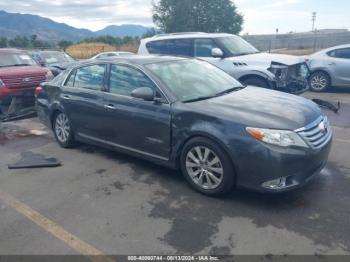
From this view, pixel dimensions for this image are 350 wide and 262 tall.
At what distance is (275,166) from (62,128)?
3.95 meters

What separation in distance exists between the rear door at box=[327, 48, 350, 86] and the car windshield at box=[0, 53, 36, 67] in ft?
29.3

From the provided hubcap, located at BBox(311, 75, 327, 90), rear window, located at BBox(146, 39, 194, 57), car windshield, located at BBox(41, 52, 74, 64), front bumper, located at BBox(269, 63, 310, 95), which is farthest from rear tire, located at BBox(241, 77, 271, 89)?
car windshield, located at BBox(41, 52, 74, 64)

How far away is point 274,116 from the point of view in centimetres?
400

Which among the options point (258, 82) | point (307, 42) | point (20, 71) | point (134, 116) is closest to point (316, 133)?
point (134, 116)

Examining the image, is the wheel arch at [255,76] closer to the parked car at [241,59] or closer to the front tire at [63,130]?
the parked car at [241,59]

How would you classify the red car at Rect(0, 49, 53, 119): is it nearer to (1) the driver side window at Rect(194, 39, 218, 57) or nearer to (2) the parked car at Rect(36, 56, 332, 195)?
(2) the parked car at Rect(36, 56, 332, 195)

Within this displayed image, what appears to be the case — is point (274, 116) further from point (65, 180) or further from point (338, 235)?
point (65, 180)

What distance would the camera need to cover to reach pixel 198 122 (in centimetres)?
420

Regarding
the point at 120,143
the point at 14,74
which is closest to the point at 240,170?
the point at 120,143

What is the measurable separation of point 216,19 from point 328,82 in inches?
1561

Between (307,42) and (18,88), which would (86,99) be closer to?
(18,88)

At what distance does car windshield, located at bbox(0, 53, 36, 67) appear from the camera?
10.1 m

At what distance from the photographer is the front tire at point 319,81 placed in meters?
A: 11.1

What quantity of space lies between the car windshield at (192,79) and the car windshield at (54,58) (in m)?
10.7
